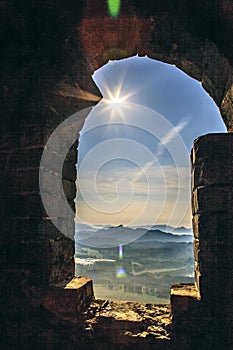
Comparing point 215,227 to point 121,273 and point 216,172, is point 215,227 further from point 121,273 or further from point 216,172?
point 121,273

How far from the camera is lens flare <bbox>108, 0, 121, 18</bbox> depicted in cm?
330

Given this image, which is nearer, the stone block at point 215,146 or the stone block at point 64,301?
the stone block at point 215,146

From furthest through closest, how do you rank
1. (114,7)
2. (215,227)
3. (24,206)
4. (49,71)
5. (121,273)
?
(121,273)
(49,71)
(24,206)
(114,7)
(215,227)

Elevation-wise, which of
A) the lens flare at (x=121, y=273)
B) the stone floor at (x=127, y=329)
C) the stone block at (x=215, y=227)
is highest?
the stone block at (x=215, y=227)

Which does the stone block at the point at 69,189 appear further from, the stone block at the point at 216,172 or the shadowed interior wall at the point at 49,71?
the stone block at the point at 216,172

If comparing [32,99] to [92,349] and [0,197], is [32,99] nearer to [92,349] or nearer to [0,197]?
[0,197]

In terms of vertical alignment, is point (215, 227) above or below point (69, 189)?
below

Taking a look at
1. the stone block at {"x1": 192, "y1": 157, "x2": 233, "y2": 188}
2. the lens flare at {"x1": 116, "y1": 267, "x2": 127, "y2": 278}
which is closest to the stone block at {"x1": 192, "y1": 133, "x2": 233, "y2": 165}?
the stone block at {"x1": 192, "y1": 157, "x2": 233, "y2": 188}

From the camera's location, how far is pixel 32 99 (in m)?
3.72

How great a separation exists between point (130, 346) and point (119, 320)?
0.92 feet

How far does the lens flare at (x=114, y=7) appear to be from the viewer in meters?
3.30

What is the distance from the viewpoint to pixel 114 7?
11.0 ft

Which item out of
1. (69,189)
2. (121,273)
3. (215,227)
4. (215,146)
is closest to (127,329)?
(215,227)

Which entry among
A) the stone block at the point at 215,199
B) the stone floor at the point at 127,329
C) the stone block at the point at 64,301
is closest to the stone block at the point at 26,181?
the stone block at the point at 64,301
